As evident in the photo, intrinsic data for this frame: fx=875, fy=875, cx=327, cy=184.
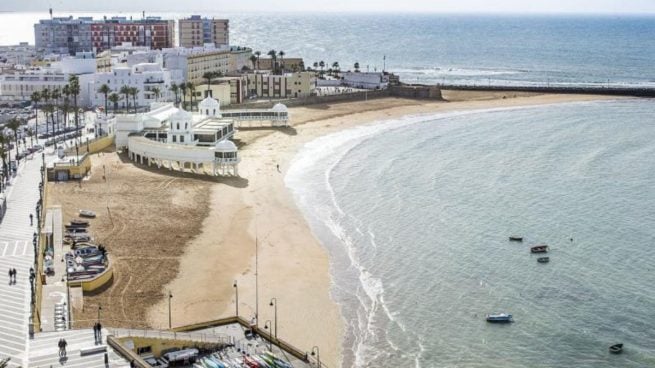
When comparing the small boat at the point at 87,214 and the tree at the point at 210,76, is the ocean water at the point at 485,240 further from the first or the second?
the tree at the point at 210,76

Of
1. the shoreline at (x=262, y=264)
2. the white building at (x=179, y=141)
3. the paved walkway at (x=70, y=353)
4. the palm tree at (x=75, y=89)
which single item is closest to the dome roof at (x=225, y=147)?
the white building at (x=179, y=141)

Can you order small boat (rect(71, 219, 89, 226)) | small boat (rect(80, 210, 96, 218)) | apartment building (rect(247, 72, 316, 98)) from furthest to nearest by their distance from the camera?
1. apartment building (rect(247, 72, 316, 98))
2. small boat (rect(80, 210, 96, 218))
3. small boat (rect(71, 219, 89, 226))

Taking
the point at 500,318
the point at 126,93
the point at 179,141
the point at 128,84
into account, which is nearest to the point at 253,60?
the point at 128,84

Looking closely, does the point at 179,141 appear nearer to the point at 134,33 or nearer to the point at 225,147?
the point at 225,147

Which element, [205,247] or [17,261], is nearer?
[17,261]

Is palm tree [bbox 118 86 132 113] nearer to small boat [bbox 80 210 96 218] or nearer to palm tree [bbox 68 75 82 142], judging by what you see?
palm tree [bbox 68 75 82 142]

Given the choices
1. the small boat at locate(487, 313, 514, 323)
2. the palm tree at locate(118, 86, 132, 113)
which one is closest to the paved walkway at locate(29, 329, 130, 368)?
the small boat at locate(487, 313, 514, 323)

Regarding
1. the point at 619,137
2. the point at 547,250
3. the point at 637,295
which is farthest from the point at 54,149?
the point at 619,137
